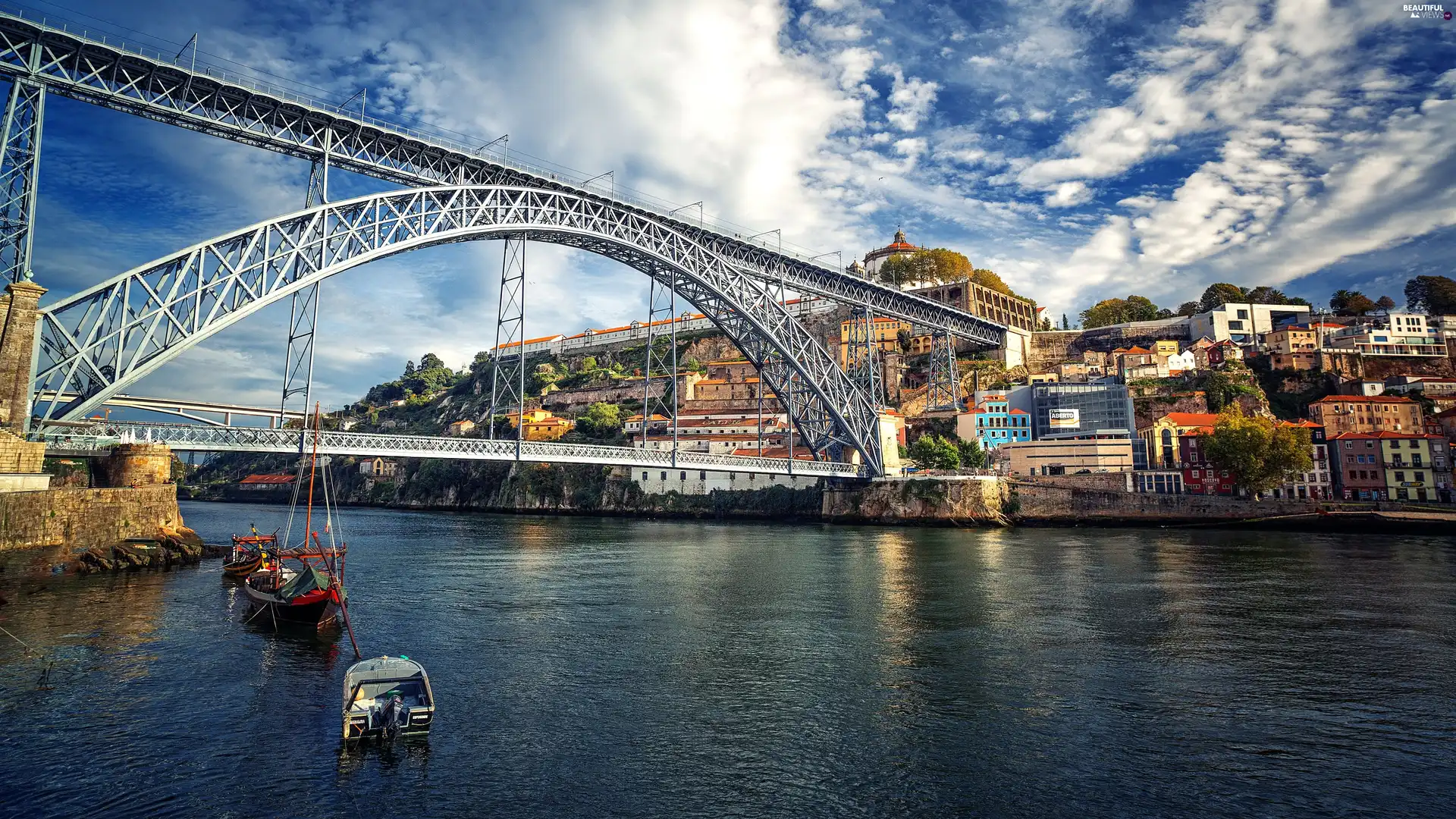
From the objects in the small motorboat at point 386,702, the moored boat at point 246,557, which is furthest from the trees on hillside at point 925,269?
the small motorboat at point 386,702

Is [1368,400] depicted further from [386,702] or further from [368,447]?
[386,702]

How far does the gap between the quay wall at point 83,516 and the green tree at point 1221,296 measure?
90.6m

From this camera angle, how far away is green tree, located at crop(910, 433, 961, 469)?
183 feet

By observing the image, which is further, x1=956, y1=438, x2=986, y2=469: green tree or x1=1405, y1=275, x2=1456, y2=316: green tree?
x1=1405, y1=275, x2=1456, y2=316: green tree

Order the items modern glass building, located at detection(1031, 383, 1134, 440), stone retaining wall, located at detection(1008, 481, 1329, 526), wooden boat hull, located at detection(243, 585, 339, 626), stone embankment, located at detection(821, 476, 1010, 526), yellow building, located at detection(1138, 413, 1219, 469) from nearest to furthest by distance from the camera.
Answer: wooden boat hull, located at detection(243, 585, 339, 626) → stone retaining wall, located at detection(1008, 481, 1329, 526) → stone embankment, located at detection(821, 476, 1010, 526) → yellow building, located at detection(1138, 413, 1219, 469) → modern glass building, located at detection(1031, 383, 1134, 440)

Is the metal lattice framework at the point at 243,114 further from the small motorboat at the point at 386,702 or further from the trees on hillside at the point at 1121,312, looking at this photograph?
the trees on hillside at the point at 1121,312

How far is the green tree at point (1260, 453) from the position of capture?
45406 millimetres

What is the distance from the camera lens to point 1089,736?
1042 cm

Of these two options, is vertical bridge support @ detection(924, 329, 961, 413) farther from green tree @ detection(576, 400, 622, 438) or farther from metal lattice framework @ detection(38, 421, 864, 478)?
green tree @ detection(576, 400, 622, 438)

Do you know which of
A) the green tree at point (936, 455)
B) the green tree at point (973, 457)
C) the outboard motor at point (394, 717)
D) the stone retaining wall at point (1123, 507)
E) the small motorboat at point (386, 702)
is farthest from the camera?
the green tree at point (973, 457)

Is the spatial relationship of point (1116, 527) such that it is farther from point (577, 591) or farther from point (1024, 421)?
point (577, 591)

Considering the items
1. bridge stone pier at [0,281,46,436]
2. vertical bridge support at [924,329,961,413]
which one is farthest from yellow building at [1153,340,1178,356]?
bridge stone pier at [0,281,46,436]

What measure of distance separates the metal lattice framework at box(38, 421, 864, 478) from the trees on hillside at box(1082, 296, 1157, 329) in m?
57.3

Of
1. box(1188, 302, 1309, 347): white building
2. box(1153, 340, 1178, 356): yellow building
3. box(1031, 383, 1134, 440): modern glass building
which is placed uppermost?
box(1188, 302, 1309, 347): white building
